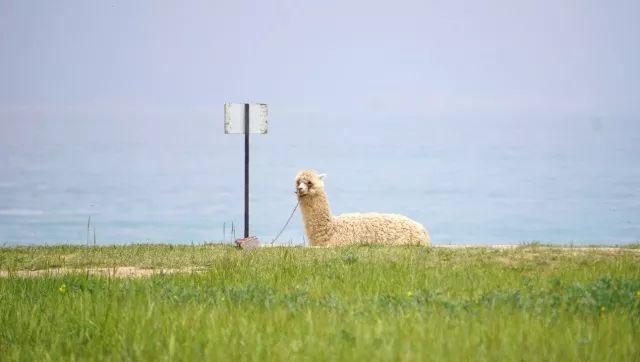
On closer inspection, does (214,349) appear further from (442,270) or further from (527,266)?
(527,266)

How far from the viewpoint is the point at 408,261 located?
13.5 meters

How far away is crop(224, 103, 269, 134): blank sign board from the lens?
18969 millimetres

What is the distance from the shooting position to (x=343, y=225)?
19.1 m

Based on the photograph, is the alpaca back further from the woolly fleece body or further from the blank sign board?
the blank sign board

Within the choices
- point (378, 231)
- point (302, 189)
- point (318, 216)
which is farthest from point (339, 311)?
point (318, 216)

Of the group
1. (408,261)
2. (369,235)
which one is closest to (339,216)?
(369,235)

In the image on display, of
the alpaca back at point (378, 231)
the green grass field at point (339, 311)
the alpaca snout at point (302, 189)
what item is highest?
the alpaca snout at point (302, 189)

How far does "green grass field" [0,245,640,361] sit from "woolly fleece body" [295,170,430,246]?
4.45 m

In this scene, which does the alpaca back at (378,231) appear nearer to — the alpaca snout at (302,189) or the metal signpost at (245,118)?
the alpaca snout at (302,189)

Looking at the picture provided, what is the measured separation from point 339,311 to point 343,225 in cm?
1003

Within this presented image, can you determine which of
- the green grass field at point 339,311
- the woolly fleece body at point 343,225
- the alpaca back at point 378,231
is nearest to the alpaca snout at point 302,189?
the woolly fleece body at point 343,225

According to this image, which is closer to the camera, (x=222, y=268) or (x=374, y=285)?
(x=374, y=285)

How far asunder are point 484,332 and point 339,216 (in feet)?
38.3

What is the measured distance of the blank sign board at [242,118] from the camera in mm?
18969
